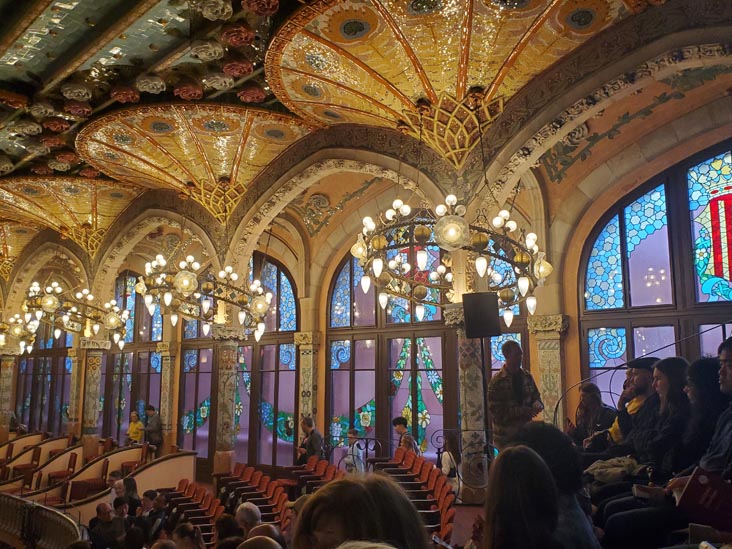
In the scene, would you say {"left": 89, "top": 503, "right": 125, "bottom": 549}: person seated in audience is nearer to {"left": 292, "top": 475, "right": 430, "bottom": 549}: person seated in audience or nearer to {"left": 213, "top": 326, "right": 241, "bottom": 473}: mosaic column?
{"left": 213, "top": 326, "right": 241, "bottom": 473}: mosaic column

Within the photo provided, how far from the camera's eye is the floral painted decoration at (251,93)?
7863mm

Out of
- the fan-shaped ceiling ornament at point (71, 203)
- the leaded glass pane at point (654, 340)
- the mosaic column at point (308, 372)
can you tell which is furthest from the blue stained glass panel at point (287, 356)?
the leaded glass pane at point (654, 340)

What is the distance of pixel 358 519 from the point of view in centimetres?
151

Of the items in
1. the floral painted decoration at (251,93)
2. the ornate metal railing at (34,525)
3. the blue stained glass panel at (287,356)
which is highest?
the floral painted decoration at (251,93)

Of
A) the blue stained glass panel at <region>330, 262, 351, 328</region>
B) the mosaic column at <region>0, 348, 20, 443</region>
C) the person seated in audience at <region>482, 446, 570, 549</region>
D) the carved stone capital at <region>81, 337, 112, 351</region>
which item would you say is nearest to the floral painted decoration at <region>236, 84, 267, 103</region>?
the blue stained glass panel at <region>330, 262, 351, 328</region>

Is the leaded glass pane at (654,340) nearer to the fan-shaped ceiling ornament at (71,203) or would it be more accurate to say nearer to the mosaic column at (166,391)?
the fan-shaped ceiling ornament at (71,203)

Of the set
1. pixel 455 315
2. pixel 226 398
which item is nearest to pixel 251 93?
pixel 455 315

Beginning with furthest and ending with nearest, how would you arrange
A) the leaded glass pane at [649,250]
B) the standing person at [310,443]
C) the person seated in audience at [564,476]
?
the standing person at [310,443] → the leaded glass pane at [649,250] → the person seated in audience at [564,476]

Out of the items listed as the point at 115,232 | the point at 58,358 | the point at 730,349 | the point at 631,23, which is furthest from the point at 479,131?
A: the point at 58,358

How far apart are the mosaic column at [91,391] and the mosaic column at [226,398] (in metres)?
5.01

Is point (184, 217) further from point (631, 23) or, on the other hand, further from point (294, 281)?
point (631, 23)

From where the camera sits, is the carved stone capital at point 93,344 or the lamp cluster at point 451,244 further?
the carved stone capital at point 93,344

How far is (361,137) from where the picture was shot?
28.8ft

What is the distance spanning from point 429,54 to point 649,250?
462cm
